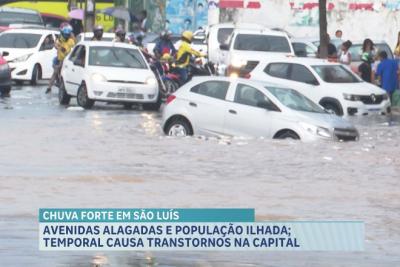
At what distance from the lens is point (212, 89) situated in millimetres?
27203

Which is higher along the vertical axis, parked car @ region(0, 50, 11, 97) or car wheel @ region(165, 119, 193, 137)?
car wheel @ region(165, 119, 193, 137)

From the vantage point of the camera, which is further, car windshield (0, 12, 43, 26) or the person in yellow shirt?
car windshield (0, 12, 43, 26)

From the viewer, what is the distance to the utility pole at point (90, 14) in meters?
58.2

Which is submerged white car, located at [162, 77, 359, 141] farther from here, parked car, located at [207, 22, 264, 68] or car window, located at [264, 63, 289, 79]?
parked car, located at [207, 22, 264, 68]

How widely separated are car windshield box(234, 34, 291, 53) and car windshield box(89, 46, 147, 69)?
453 centimetres

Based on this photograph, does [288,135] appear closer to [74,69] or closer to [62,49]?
[74,69]

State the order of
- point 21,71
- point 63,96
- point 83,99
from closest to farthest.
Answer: point 83,99 → point 63,96 → point 21,71

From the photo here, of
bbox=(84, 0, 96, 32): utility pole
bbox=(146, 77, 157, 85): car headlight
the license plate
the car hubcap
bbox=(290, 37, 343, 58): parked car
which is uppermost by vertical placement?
the car hubcap

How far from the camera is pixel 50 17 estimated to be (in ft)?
214

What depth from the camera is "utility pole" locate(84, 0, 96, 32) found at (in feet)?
191

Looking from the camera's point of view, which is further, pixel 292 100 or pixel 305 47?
pixel 305 47

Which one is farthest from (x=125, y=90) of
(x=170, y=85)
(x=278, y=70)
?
(x=278, y=70)

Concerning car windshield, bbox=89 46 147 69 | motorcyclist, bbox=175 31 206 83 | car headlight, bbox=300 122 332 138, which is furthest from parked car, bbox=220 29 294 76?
car headlight, bbox=300 122 332 138

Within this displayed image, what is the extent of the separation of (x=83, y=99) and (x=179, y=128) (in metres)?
7.38
